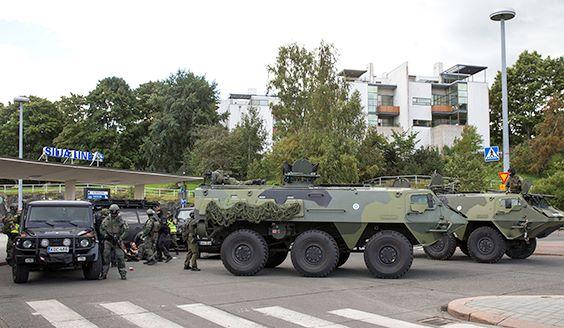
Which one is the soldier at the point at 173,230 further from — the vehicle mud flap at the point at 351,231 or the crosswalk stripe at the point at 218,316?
the crosswalk stripe at the point at 218,316

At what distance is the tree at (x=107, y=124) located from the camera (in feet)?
215

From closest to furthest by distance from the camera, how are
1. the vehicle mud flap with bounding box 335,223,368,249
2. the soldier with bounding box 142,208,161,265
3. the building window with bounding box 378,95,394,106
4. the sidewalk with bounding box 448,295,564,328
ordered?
the sidewalk with bounding box 448,295,564,328, the vehicle mud flap with bounding box 335,223,368,249, the soldier with bounding box 142,208,161,265, the building window with bounding box 378,95,394,106

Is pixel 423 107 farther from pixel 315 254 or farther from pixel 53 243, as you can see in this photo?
pixel 53 243

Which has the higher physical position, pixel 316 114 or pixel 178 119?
pixel 178 119

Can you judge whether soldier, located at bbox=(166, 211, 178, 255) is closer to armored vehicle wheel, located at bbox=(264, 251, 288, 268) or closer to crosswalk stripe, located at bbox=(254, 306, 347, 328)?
armored vehicle wheel, located at bbox=(264, 251, 288, 268)

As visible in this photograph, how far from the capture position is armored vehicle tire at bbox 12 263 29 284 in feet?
39.3

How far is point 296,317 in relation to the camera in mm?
8344

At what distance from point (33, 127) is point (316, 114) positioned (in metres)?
43.4

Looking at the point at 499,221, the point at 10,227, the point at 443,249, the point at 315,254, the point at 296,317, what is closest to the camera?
the point at 296,317

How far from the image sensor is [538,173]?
5353 cm

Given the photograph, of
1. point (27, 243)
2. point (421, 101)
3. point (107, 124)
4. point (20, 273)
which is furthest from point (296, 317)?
point (107, 124)

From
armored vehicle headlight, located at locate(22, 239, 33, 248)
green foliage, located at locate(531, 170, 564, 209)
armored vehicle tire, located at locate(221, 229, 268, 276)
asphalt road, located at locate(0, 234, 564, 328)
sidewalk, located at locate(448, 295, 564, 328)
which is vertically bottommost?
asphalt road, located at locate(0, 234, 564, 328)

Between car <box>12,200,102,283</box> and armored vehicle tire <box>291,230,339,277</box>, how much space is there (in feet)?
14.7

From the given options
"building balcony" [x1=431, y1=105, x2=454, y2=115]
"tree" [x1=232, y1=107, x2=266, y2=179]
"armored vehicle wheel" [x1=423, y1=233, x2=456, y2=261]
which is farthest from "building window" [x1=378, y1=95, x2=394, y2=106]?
"armored vehicle wheel" [x1=423, y1=233, x2=456, y2=261]
